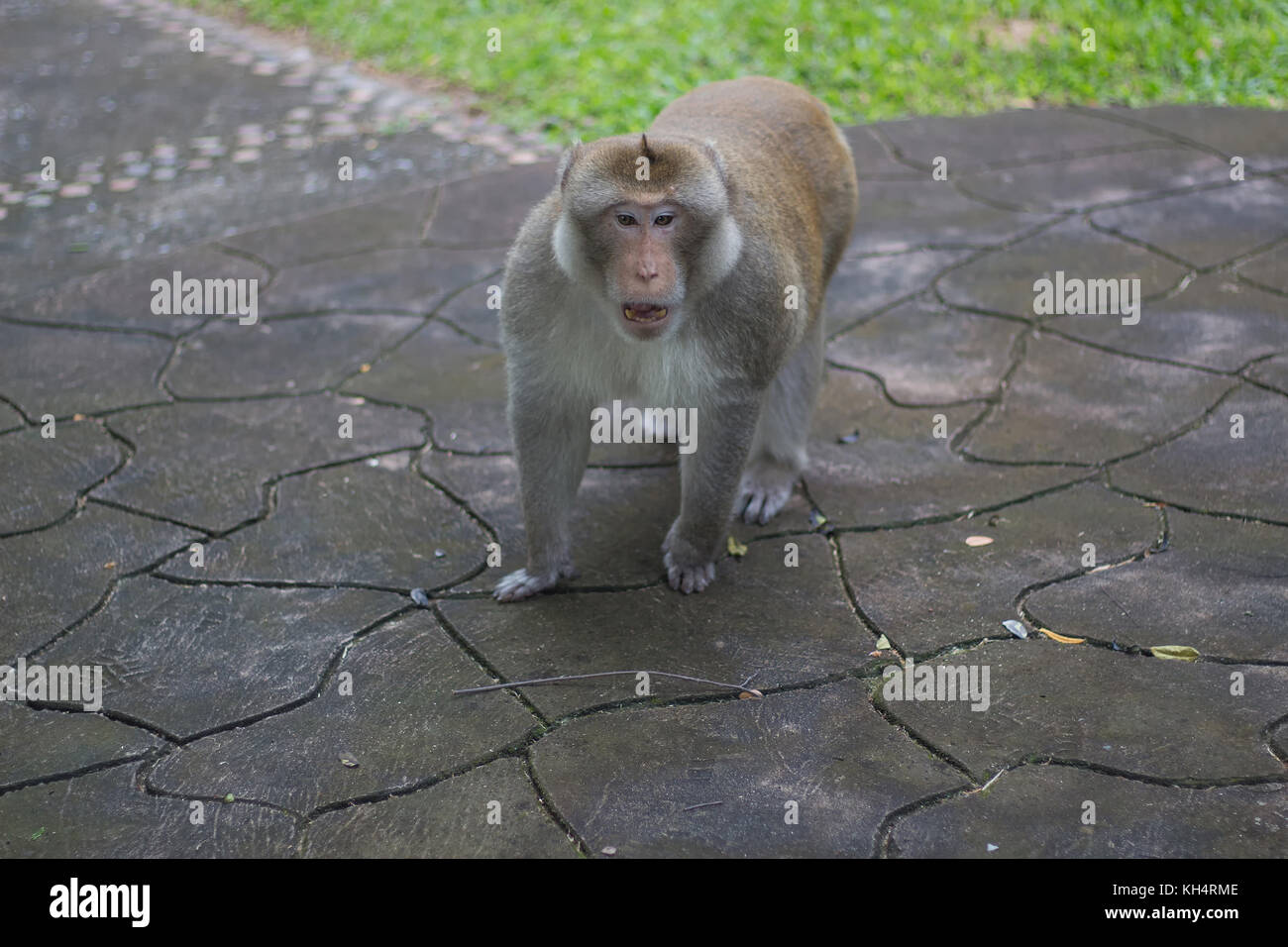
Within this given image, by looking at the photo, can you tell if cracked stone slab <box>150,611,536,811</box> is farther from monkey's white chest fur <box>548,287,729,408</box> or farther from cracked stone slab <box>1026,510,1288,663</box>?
cracked stone slab <box>1026,510,1288,663</box>

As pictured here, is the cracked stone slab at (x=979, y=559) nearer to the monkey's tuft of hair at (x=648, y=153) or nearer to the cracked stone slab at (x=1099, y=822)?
the cracked stone slab at (x=1099, y=822)

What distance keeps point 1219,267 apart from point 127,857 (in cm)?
548

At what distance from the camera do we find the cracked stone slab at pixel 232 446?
15.3 ft

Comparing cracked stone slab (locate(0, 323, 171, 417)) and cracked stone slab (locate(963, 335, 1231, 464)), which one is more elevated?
cracked stone slab (locate(963, 335, 1231, 464))

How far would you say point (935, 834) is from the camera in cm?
313

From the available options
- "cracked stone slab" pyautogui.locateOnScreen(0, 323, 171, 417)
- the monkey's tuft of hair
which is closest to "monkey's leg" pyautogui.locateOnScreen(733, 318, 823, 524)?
the monkey's tuft of hair

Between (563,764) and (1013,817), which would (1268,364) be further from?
(563,764)

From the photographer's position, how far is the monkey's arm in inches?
153

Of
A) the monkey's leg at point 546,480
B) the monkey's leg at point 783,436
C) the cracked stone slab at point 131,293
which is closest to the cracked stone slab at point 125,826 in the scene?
the monkey's leg at point 546,480

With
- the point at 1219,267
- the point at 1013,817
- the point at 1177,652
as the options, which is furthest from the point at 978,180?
the point at 1013,817

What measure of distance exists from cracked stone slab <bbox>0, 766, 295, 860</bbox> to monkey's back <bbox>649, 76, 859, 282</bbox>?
236 cm

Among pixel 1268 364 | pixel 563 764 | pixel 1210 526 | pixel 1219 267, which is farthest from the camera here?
pixel 1219 267

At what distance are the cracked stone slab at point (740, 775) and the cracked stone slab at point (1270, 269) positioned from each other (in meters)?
3.60
